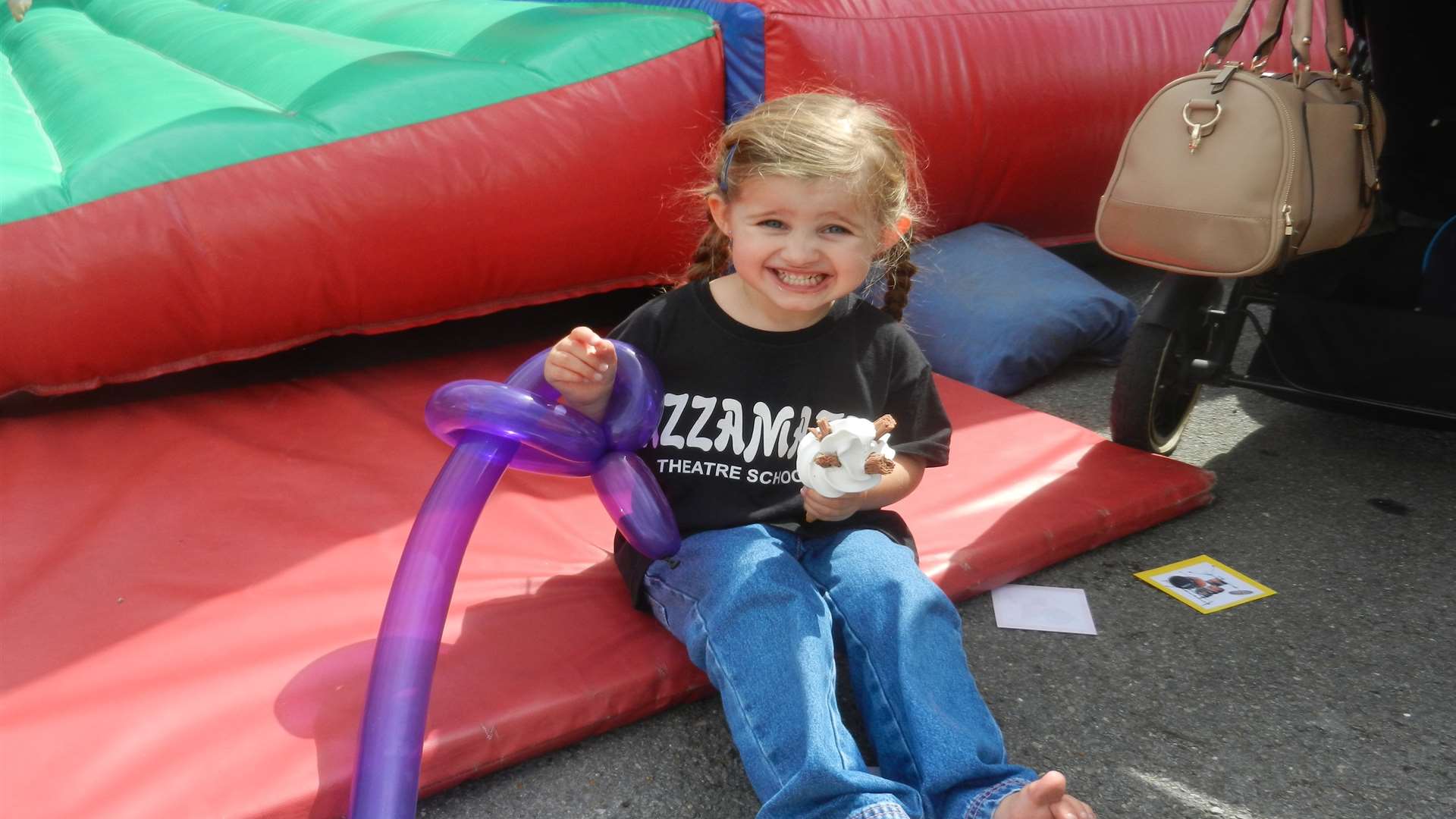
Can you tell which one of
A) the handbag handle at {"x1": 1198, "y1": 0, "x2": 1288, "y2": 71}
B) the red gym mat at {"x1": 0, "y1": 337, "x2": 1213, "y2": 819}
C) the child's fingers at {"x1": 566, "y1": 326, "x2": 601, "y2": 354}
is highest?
the handbag handle at {"x1": 1198, "y1": 0, "x2": 1288, "y2": 71}

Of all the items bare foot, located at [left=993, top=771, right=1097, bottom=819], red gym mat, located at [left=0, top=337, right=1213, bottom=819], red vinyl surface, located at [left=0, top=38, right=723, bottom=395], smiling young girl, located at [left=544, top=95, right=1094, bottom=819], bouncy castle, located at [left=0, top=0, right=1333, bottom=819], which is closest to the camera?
bare foot, located at [left=993, top=771, right=1097, bottom=819]

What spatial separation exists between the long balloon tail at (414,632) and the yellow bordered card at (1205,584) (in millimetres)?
1120

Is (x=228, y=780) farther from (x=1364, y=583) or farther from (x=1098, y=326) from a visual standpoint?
(x=1098, y=326)

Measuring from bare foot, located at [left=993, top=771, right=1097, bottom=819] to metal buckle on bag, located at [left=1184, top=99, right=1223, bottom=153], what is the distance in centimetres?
121

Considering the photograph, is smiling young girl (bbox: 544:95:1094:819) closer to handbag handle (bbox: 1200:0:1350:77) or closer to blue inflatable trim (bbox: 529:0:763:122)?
handbag handle (bbox: 1200:0:1350:77)

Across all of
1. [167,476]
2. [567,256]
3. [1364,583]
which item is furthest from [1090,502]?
[167,476]

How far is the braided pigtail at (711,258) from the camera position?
5.93ft

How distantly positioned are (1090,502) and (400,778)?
1290mm

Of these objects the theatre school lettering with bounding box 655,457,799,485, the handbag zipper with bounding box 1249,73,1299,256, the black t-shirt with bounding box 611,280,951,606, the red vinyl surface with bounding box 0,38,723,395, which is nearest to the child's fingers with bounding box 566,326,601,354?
the black t-shirt with bounding box 611,280,951,606

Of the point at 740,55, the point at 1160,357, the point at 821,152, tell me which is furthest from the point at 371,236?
the point at 1160,357

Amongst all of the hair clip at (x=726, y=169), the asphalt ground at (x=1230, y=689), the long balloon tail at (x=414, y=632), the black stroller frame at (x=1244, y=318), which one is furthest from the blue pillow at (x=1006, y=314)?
the long balloon tail at (x=414, y=632)

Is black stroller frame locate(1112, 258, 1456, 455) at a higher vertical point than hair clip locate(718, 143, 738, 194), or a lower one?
lower

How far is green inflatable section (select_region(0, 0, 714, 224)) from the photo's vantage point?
7.55 ft

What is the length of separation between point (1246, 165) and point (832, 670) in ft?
3.76
